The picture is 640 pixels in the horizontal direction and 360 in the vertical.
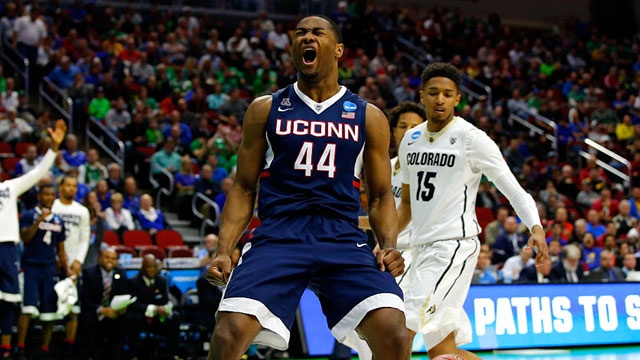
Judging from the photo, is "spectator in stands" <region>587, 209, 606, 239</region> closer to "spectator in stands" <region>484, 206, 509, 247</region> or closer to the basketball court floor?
"spectator in stands" <region>484, 206, 509, 247</region>

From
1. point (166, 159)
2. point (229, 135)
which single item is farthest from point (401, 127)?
point (229, 135)

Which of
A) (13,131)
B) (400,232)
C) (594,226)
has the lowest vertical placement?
(594,226)

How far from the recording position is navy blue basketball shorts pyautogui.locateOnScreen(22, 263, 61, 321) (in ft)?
36.0

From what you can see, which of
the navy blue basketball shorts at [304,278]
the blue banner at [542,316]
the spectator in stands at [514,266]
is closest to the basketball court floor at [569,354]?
the blue banner at [542,316]

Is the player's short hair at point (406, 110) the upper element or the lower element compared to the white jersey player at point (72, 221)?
upper

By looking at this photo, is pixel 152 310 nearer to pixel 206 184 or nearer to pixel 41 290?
pixel 41 290

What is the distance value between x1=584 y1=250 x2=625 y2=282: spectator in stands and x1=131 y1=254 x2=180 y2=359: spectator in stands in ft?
20.7

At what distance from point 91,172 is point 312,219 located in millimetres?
11439

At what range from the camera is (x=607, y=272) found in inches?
555

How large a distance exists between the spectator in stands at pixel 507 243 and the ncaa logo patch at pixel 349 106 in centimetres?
1043

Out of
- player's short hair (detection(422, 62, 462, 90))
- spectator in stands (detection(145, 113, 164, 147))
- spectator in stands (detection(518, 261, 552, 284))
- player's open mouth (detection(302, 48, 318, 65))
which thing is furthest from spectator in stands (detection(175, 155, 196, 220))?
player's open mouth (detection(302, 48, 318, 65))

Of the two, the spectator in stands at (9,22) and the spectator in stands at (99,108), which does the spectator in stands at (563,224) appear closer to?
the spectator in stands at (99,108)

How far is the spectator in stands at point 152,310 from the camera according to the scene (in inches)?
441

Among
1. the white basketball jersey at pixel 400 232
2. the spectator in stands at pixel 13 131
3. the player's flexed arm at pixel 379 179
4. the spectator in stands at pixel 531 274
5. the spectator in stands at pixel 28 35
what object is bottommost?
the spectator in stands at pixel 531 274
